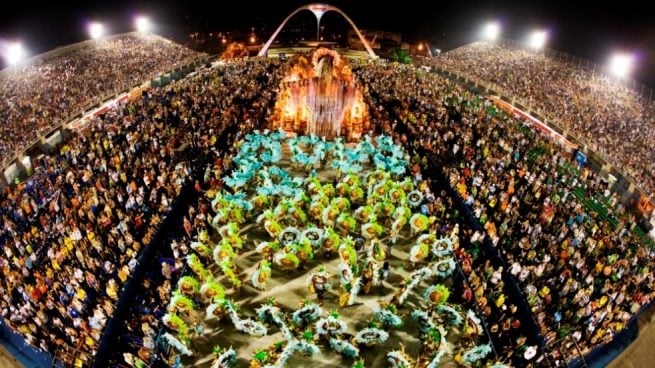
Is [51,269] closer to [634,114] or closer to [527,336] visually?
[527,336]

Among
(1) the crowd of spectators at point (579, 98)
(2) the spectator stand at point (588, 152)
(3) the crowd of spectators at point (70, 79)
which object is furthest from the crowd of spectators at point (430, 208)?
(2) the spectator stand at point (588, 152)

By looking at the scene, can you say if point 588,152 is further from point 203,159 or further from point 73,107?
point 73,107

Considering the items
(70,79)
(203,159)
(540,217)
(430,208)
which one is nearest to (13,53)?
(70,79)

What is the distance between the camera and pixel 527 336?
47.4 feet

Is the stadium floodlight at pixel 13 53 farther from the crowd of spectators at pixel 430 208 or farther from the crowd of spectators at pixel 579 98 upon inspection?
the crowd of spectators at pixel 579 98

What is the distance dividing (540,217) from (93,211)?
2225 centimetres

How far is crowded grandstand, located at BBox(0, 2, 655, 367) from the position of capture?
1375 cm

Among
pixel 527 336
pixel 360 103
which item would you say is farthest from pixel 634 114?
pixel 527 336

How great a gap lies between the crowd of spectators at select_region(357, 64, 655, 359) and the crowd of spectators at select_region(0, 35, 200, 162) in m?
24.8

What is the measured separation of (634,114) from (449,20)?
5871 centimetres

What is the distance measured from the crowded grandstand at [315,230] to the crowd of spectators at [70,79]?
33 centimetres

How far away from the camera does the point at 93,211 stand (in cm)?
1934

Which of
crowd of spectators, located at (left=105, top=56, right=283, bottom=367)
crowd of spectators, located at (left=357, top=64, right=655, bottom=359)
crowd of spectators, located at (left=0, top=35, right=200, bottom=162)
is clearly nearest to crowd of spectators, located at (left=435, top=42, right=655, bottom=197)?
crowd of spectators, located at (left=357, top=64, right=655, bottom=359)

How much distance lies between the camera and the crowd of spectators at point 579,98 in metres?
28.4
